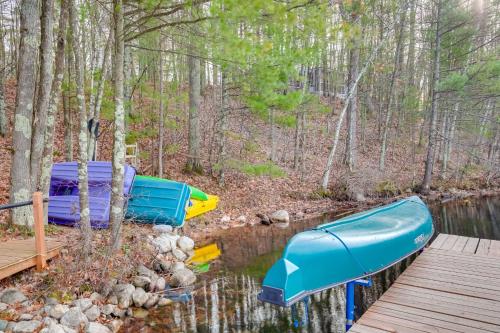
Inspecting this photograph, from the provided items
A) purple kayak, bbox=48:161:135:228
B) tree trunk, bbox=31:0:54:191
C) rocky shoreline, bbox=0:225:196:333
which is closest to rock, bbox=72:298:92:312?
rocky shoreline, bbox=0:225:196:333

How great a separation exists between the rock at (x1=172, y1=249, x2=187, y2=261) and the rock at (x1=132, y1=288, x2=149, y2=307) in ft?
6.35

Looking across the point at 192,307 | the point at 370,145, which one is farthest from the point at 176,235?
the point at 370,145

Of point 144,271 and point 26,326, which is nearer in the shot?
point 26,326

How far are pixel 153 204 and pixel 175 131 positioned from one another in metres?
6.11

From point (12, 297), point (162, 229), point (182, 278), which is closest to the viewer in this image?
point (12, 297)

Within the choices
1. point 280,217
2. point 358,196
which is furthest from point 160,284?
point 358,196

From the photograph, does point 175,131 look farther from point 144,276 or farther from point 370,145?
point 370,145

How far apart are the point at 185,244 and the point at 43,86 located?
4024 mm

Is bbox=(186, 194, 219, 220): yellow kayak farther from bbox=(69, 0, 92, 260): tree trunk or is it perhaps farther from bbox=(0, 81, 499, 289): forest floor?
bbox=(69, 0, 92, 260): tree trunk

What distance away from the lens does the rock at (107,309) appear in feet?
16.7

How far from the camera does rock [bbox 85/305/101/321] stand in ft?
16.0

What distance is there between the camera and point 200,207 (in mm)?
9922

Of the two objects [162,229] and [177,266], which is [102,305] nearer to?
[177,266]

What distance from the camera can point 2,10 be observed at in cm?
1570
